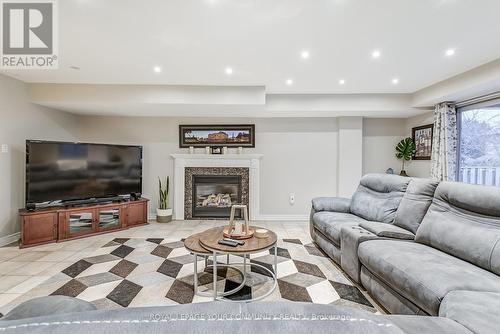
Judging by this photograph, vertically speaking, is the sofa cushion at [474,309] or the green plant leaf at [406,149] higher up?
the green plant leaf at [406,149]

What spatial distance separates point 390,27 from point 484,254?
2.03m

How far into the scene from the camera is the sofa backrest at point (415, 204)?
2.36 m

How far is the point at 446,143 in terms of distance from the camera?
3783 mm

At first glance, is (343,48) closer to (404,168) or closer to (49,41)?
(49,41)

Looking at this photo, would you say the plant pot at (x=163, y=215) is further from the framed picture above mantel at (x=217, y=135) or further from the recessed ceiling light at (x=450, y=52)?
the recessed ceiling light at (x=450, y=52)

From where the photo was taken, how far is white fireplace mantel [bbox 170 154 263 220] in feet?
15.9

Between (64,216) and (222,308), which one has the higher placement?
(222,308)

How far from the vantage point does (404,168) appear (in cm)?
490

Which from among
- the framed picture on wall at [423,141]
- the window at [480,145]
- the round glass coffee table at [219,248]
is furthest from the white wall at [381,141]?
the round glass coffee table at [219,248]

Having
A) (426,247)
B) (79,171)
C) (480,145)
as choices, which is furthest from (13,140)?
(480,145)

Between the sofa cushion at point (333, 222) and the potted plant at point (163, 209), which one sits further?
the potted plant at point (163, 209)

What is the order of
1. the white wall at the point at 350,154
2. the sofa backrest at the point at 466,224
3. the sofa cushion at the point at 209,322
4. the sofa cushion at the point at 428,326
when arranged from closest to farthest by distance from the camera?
1. the sofa cushion at the point at 209,322
2. the sofa cushion at the point at 428,326
3. the sofa backrest at the point at 466,224
4. the white wall at the point at 350,154

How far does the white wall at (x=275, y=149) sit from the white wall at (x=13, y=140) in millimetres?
1163

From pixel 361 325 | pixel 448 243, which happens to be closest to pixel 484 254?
pixel 448 243
